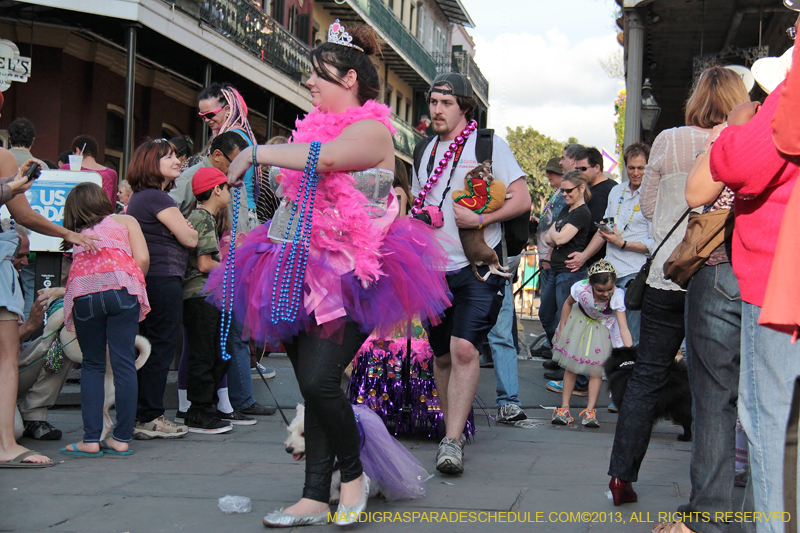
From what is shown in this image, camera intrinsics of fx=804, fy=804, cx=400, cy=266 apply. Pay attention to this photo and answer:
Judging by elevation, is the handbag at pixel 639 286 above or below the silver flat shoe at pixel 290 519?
above

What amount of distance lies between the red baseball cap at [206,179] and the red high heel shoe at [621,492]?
3.47 m

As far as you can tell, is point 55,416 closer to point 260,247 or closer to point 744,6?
point 260,247

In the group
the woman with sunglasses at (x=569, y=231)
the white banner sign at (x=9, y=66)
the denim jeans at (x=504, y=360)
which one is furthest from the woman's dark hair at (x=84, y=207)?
the white banner sign at (x=9, y=66)

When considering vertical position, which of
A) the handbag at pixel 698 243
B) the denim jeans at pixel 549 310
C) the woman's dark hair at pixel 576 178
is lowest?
the denim jeans at pixel 549 310

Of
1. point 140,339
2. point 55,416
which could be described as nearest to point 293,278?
point 140,339

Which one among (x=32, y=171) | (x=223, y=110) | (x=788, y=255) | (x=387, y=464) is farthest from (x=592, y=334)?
(x=788, y=255)

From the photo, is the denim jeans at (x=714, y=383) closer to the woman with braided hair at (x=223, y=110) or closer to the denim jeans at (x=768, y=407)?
the denim jeans at (x=768, y=407)

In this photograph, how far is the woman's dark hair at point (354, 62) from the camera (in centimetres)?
352

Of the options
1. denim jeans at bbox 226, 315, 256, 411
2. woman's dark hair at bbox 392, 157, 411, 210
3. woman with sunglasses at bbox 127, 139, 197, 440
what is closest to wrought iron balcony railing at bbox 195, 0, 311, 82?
denim jeans at bbox 226, 315, 256, 411

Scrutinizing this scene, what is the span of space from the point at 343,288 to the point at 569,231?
4.65 m

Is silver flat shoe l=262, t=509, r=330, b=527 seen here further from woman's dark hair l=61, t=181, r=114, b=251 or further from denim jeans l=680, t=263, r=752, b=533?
woman's dark hair l=61, t=181, r=114, b=251

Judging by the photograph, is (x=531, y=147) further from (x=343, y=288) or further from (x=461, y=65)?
(x=343, y=288)

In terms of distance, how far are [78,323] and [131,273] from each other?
0.42 meters

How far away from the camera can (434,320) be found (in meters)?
3.67
